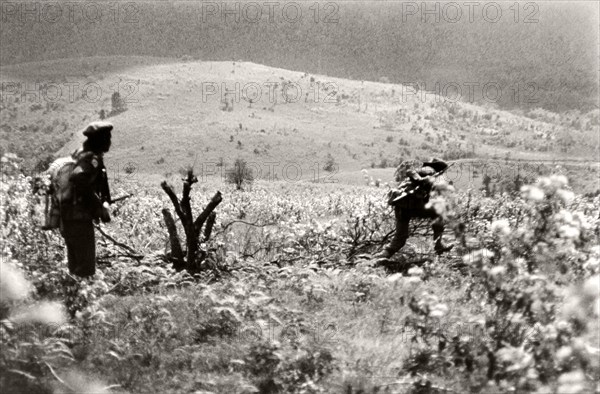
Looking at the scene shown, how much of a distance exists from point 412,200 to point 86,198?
480cm

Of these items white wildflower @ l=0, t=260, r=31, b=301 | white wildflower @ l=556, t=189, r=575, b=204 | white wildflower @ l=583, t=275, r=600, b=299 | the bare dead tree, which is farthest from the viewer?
the bare dead tree

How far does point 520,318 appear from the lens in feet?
16.7

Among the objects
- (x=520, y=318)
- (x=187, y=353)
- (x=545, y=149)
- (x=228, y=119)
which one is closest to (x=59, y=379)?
(x=187, y=353)

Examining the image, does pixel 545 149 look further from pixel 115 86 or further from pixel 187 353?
pixel 187 353

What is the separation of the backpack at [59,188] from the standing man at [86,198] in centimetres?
4

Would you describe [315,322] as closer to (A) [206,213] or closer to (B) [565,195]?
(A) [206,213]

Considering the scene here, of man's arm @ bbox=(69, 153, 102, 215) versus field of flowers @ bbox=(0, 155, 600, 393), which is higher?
man's arm @ bbox=(69, 153, 102, 215)

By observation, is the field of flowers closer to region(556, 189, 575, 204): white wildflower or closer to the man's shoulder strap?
region(556, 189, 575, 204): white wildflower

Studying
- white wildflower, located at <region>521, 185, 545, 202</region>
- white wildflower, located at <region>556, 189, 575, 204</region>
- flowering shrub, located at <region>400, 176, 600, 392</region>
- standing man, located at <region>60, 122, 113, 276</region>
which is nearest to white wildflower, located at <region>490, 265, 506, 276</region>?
flowering shrub, located at <region>400, 176, 600, 392</region>

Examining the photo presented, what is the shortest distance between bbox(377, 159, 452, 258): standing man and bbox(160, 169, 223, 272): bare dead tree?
276 cm

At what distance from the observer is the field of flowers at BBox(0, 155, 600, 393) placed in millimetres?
4970

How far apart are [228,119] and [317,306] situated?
145345mm

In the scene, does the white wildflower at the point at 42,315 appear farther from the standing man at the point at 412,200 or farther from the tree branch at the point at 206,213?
the standing man at the point at 412,200

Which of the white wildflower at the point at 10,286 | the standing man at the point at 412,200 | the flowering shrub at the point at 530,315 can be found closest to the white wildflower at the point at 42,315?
the white wildflower at the point at 10,286
